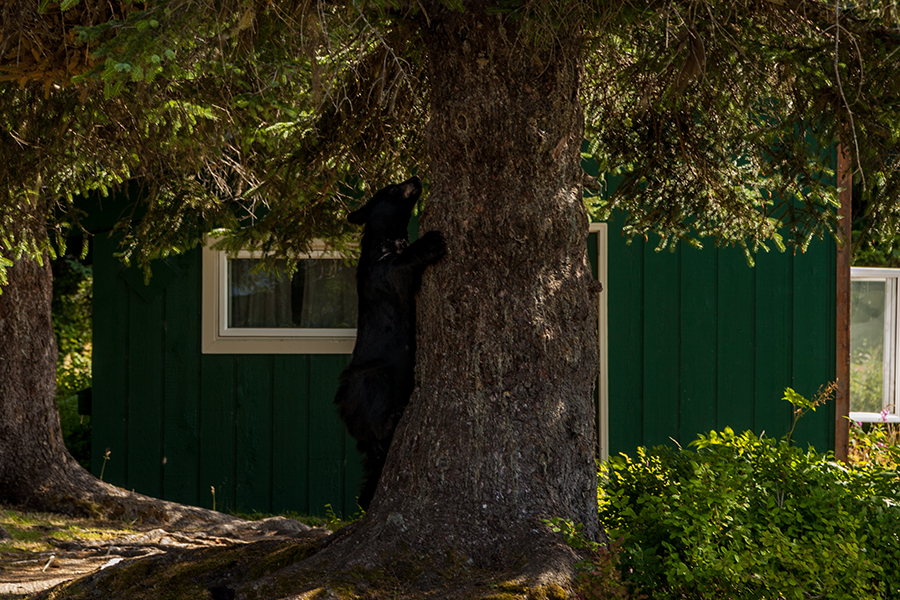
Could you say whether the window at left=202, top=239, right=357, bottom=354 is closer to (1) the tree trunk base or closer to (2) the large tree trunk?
(2) the large tree trunk

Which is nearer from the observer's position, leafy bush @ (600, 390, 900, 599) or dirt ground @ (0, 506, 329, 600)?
leafy bush @ (600, 390, 900, 599)

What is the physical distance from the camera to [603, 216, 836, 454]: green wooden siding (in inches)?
259

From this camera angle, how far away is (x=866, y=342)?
8.30 meters

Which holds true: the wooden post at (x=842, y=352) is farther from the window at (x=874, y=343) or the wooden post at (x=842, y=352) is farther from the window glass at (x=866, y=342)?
the window glass at (x=866, y=342)

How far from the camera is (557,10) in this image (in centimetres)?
264

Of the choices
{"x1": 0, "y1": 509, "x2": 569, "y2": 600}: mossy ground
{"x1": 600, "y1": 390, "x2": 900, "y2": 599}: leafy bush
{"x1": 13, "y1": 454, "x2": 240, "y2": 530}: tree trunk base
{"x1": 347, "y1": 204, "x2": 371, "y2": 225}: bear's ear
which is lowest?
{"x1": 13, "y1": 454, "x2": 240, "y2": 530}: tree trunk base

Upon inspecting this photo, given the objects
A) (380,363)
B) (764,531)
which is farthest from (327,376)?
(764,531)

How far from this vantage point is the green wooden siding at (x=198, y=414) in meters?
6.64

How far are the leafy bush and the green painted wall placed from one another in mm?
3464

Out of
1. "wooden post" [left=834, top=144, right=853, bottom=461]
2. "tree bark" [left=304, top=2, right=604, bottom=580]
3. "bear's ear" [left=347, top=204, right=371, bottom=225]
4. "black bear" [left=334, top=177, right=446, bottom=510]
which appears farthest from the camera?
"wooden post" [left=834, top=144, right=853, bottom=461]

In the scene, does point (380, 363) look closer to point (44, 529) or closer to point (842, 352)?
point (44, 529)

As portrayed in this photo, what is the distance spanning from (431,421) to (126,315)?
457cm

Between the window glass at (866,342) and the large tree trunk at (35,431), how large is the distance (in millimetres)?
6503

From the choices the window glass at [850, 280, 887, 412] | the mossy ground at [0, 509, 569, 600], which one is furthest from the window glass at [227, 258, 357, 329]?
the window glass at [850, 280, 887, 412]
